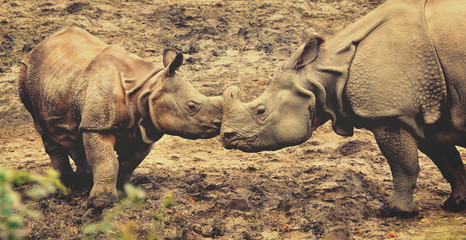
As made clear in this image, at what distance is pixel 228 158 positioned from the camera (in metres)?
7.09

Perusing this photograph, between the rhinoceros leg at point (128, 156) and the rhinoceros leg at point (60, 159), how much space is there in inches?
Answer: 24.4

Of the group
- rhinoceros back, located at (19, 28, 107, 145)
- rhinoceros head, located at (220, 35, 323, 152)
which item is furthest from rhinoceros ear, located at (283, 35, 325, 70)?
rhinoceros back, located at (19, 28, 107, 145)

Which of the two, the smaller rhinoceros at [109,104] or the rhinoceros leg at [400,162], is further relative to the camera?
the smaller rhinoceros at [109,104]

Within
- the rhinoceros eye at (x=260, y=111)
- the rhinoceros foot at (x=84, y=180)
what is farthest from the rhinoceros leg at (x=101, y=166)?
the rhinoceros eye at (x=260, y=111)

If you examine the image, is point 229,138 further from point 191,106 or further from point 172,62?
point 172,62

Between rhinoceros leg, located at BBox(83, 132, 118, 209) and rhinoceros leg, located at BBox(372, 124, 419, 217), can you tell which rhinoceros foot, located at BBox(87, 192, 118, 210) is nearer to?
rhinoceros leg, located at BBox(83, 132, 118, 209)

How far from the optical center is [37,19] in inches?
398

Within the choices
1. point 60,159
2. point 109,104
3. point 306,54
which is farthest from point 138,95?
point 306,54

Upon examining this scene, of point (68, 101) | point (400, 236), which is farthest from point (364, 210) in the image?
point (68, 101)

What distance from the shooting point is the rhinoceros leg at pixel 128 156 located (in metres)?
5.53

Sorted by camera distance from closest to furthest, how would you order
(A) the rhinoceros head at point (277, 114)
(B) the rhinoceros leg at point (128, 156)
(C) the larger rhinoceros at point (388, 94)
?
(C) the larger rhinoceros at point (388, 94) < (A) the rhinoceros head at point (277, 114) < (B) the rhinoceros leg at point (128, 156)

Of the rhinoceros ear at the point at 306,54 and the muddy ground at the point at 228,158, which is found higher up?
the rhinoceros ear at the point at 306,54

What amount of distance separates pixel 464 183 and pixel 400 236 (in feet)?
3.79

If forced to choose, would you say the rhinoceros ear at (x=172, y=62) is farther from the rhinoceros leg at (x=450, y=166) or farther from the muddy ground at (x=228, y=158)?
the rhinoceros leg at (x=450, y=166)
